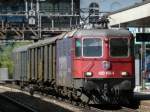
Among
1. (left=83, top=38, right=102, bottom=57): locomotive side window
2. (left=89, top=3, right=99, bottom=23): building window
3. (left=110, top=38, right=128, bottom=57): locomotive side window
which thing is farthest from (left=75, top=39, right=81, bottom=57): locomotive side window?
(left=89, top=3, right=99, bottom=23): building window

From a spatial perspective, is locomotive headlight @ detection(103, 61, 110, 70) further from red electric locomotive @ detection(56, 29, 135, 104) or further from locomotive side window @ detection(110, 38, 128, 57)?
locomotive side window @ detection(110, 38, 128, 57)

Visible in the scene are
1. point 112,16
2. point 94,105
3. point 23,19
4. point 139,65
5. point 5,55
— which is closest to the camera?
point 94,105

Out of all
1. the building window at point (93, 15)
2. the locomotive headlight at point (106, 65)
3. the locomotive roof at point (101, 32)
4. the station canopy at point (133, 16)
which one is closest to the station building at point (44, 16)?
the building window at point (93, 15)

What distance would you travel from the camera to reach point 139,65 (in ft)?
118

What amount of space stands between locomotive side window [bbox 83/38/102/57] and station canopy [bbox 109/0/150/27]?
3.77m

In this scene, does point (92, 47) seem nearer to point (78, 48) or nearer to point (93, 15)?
point (78, 48)

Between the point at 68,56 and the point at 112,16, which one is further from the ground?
the point at 112,16

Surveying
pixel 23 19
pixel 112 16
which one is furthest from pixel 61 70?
pixel 23 19

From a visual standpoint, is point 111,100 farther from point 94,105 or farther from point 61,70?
point 61,70

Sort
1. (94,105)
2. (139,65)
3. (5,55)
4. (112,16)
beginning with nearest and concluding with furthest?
1. (94,105)
2. (112,16)
3. (139,65)
4. (5,55)

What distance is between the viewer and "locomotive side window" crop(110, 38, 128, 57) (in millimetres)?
22828

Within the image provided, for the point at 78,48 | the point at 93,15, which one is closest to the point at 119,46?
the point at 78,48

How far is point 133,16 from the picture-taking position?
2777 cm

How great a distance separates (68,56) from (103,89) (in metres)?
2.10
